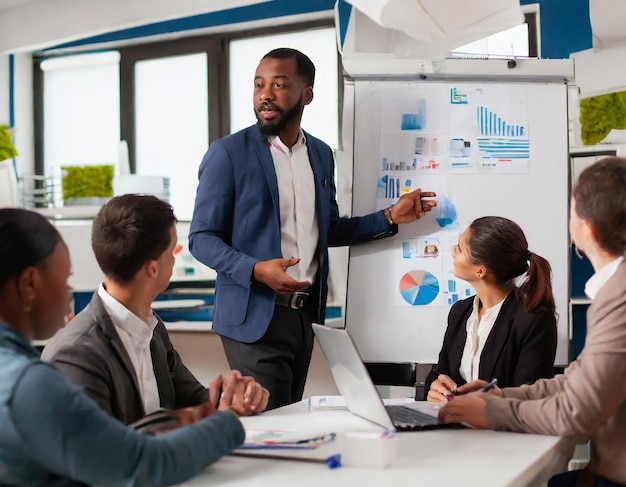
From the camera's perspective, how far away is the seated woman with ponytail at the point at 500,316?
6.43ft

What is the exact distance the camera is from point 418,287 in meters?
2.51

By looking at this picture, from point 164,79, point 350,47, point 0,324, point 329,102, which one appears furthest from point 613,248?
point 164,79

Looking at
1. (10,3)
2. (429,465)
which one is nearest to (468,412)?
(429,465)

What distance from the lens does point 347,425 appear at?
1.52 meters

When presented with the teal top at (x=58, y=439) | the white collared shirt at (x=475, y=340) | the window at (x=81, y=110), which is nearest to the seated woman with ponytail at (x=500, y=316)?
the white collared shirt at (x=475, y=340)

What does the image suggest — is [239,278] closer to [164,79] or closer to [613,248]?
[613,248]

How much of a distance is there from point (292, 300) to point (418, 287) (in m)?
0.48

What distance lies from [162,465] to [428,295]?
5.32ft

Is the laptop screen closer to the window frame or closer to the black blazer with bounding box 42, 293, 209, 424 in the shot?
the black blazer with bounding box 42, 293, 209, 424

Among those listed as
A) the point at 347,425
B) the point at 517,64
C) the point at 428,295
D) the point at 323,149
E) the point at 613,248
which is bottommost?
the point at 347,425

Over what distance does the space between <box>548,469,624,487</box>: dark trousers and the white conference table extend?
2.2 inches

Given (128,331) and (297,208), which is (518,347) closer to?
(297,208)

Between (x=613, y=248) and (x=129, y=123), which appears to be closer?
(x=613, y=248)

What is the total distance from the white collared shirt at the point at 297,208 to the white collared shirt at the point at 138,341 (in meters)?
0.76
